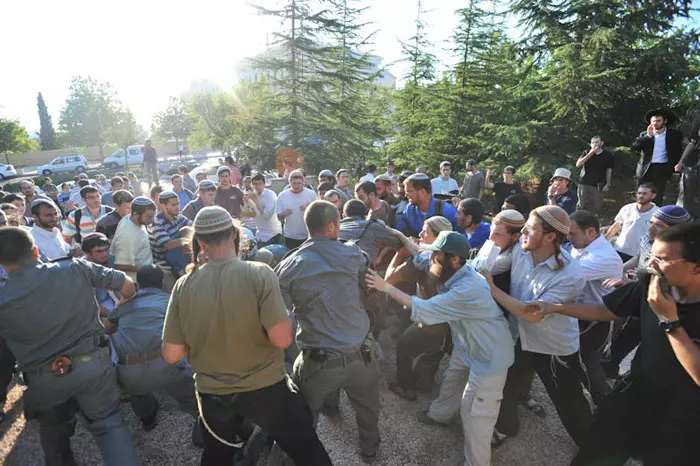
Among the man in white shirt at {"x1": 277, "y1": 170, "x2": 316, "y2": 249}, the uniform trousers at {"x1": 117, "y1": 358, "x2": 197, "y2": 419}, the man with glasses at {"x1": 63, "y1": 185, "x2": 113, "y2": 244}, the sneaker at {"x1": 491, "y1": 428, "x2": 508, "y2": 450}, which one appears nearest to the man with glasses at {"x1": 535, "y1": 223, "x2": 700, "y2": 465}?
the sneaker at {"x1": 491, "y1": 428, "x2": 508, "y2": 450}

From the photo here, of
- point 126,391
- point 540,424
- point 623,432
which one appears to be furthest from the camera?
point 540,424

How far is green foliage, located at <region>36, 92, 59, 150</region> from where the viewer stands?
58347 millimetres

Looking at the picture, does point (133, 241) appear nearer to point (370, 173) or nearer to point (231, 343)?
point (231, 343)

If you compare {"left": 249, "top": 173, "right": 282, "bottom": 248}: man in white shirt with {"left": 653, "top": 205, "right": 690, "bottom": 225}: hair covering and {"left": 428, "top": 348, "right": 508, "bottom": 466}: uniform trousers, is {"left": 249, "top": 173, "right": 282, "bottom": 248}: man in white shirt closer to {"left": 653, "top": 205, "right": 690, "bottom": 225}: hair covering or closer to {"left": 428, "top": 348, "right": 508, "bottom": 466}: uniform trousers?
{"left": 428, "top": 348, "right": 508, "bottom": 466}: uniform trousers

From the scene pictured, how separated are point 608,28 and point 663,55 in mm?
1557

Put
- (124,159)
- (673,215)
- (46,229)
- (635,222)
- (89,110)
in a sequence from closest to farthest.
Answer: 1. (673,215)
2. (46,229)
3. (635,222)
4. (124,159)
5. (89,110)

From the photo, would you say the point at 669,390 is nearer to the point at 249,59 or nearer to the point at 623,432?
the point at 623,432

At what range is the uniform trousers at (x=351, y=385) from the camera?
2793 millimetres

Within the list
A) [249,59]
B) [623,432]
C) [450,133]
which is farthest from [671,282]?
[249,59]

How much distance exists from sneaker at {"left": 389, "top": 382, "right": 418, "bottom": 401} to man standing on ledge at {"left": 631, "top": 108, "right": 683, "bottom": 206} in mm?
6761

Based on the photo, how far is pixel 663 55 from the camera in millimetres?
9891

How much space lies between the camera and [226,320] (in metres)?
2.21

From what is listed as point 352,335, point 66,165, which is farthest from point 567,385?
point 66,165

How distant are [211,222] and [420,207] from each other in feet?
11.4
